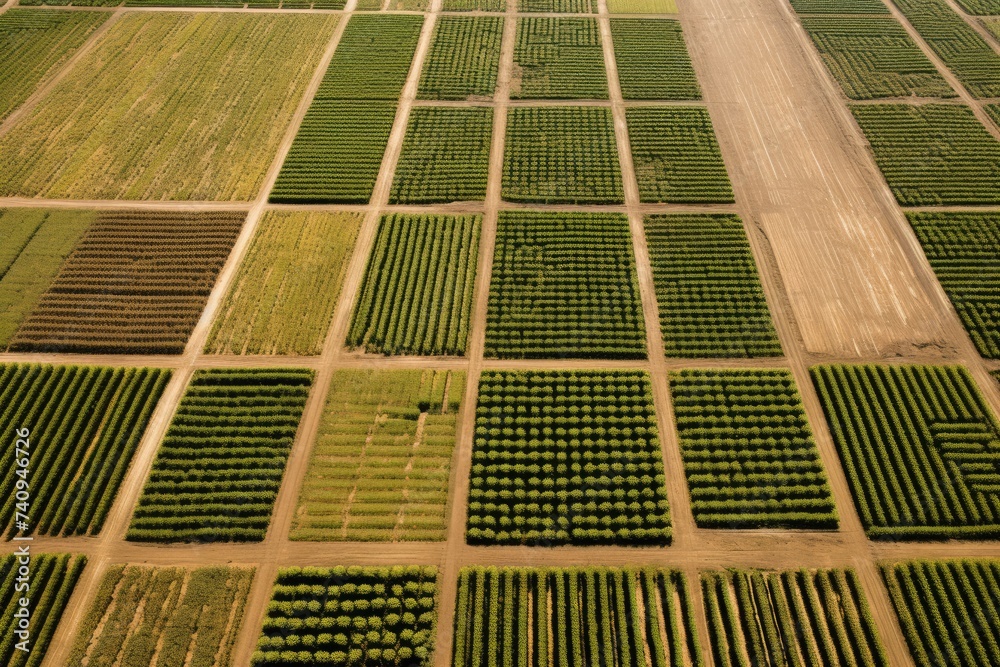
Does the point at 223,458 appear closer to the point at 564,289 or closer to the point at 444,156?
the point at 564,289

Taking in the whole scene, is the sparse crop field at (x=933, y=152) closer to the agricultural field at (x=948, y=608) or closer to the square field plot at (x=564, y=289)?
the square field plot at (x=564, y=289)

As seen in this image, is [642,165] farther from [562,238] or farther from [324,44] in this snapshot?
[324,44]

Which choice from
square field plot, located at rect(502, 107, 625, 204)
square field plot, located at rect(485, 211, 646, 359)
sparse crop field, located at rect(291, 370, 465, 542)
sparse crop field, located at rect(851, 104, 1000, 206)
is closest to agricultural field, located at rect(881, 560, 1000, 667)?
square field plot, located at rect(485, 211, 646, 359)

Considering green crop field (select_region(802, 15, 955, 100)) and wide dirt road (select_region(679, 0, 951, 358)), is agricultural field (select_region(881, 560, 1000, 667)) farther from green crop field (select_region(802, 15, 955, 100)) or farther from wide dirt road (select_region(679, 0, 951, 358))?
green crop field (select_region(802, 15, 955, 100))

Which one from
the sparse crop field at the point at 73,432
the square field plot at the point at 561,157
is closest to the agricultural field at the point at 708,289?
the square field plot at the point at 561,157

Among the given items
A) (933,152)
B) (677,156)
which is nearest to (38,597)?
(677,156)

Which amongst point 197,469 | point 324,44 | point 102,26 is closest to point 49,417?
point 197,469

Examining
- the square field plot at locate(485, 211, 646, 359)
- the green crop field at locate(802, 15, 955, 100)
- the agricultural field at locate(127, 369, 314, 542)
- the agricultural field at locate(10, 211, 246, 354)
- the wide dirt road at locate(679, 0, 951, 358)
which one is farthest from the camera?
the green crop field at locate(802, 15, 955, 100)
